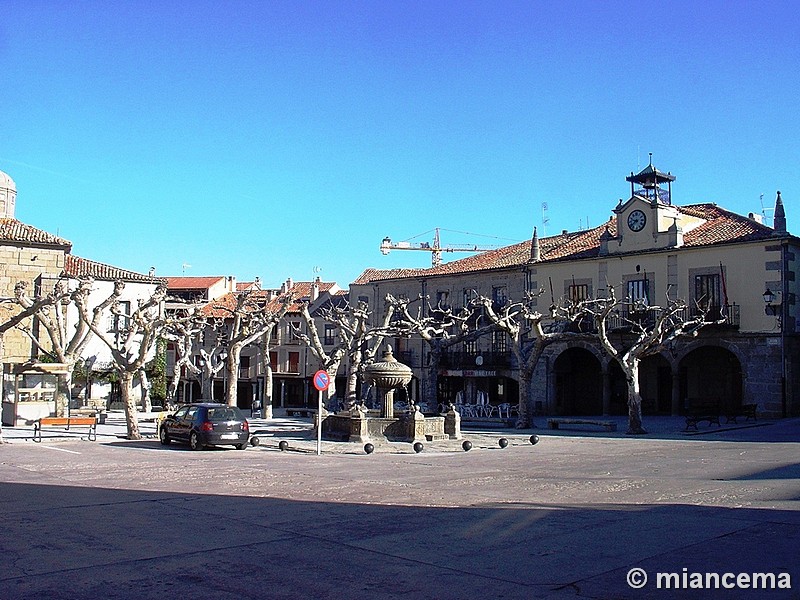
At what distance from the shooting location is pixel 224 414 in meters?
22.0

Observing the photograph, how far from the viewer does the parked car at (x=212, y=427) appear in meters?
21.6

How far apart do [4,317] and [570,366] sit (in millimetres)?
29776

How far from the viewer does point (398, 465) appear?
Answer: 18.2 metres

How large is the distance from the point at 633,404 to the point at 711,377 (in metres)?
13.3

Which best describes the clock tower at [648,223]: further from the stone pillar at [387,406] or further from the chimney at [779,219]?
the stone pillar at [387,406]

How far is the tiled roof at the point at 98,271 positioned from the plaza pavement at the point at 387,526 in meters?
28.1

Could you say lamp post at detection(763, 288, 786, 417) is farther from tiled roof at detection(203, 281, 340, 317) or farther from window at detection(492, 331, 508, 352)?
tiled roof at detection(203, 281, 340, 317)

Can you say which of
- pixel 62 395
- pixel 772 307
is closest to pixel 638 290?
pixel 772 307

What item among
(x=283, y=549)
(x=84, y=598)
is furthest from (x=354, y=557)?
(x=84, y=598)

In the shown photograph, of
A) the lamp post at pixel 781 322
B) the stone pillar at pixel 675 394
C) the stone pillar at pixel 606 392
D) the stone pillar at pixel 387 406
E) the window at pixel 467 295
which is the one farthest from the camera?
the window at pixel 467 295

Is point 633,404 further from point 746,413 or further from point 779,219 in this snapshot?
point 779,219

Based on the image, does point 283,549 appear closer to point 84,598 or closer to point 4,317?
point 84,598

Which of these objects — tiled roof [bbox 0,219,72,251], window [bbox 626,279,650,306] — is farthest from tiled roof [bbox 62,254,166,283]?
window [bbox 626,279,650,306]

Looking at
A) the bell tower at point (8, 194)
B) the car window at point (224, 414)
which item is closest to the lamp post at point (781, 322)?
the car window at point (224, 414)
